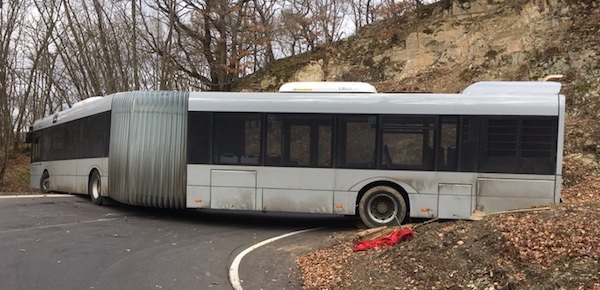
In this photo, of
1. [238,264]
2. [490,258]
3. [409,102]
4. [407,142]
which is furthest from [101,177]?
[490,258]

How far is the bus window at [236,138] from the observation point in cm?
1080

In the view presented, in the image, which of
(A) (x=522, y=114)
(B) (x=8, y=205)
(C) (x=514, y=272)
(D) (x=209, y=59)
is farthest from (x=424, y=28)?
(C) (x=514, y=272)

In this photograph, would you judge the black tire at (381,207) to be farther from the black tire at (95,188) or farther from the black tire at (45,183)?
the black tire at (45,183)

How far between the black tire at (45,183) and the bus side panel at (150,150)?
647 cm

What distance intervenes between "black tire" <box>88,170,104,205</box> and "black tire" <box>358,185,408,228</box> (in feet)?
24.1

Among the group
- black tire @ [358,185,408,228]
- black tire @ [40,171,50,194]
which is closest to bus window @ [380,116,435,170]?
black tire @ [358,185,408,228]

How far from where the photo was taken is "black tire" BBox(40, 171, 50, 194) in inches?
671

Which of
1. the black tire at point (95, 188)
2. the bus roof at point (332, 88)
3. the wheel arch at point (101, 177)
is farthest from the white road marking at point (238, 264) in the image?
the black tire at point (95, 188)

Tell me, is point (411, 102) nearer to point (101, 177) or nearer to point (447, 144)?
point (447, 144)

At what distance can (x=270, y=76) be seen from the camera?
31.1 meters

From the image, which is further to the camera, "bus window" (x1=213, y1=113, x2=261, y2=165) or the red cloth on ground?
"bus window" (x1=213, y1=113, x2=261, y2=165)

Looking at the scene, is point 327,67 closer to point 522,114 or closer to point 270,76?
point 270,76

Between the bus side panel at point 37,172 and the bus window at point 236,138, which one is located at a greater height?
the bus window at point 236,138

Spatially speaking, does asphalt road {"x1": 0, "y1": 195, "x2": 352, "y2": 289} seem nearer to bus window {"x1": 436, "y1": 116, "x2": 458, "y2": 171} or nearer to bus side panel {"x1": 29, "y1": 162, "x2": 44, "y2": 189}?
bus window {"x1": 436, "y1": 116, "x2": 458, "y2": 171}
